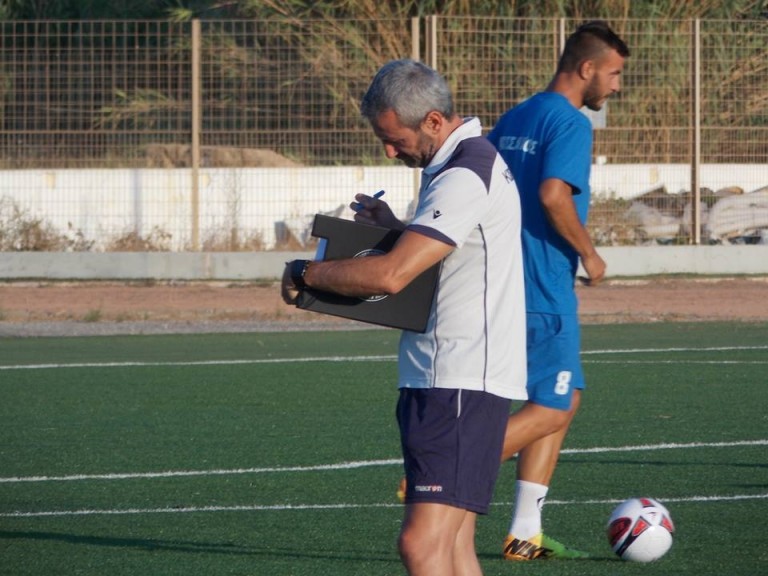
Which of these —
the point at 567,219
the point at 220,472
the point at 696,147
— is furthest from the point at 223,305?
the point at 567,219

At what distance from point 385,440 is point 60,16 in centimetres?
2099

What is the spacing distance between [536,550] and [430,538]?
6.38ft

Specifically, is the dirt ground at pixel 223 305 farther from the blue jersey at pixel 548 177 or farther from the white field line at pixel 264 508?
the blue jersey at pixel 548 177

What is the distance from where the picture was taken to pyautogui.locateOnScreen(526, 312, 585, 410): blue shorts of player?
605 centimetres

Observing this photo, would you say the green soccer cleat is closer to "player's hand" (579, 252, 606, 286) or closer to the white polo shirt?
"player's hand" (579, 252, 606, 286)

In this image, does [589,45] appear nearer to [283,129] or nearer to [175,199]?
[283,129]

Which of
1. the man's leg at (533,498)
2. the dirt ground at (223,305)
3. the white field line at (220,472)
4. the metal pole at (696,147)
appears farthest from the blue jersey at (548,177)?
the metal pole at (696,147)

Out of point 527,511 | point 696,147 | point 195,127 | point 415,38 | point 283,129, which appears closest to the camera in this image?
point 527,511

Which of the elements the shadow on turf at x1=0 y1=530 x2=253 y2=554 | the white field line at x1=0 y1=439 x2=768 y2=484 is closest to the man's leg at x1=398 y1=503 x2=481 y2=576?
the shadow on turf at x1=0 y1=530 x2=253 y2=554

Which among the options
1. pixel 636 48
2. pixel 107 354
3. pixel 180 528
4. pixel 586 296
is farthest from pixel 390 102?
pixel 636 48

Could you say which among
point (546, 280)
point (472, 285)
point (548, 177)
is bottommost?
point (546, 280)

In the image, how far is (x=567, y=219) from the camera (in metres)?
5.95

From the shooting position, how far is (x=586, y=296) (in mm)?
17844

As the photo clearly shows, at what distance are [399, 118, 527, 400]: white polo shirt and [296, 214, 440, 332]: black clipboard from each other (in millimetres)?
63
